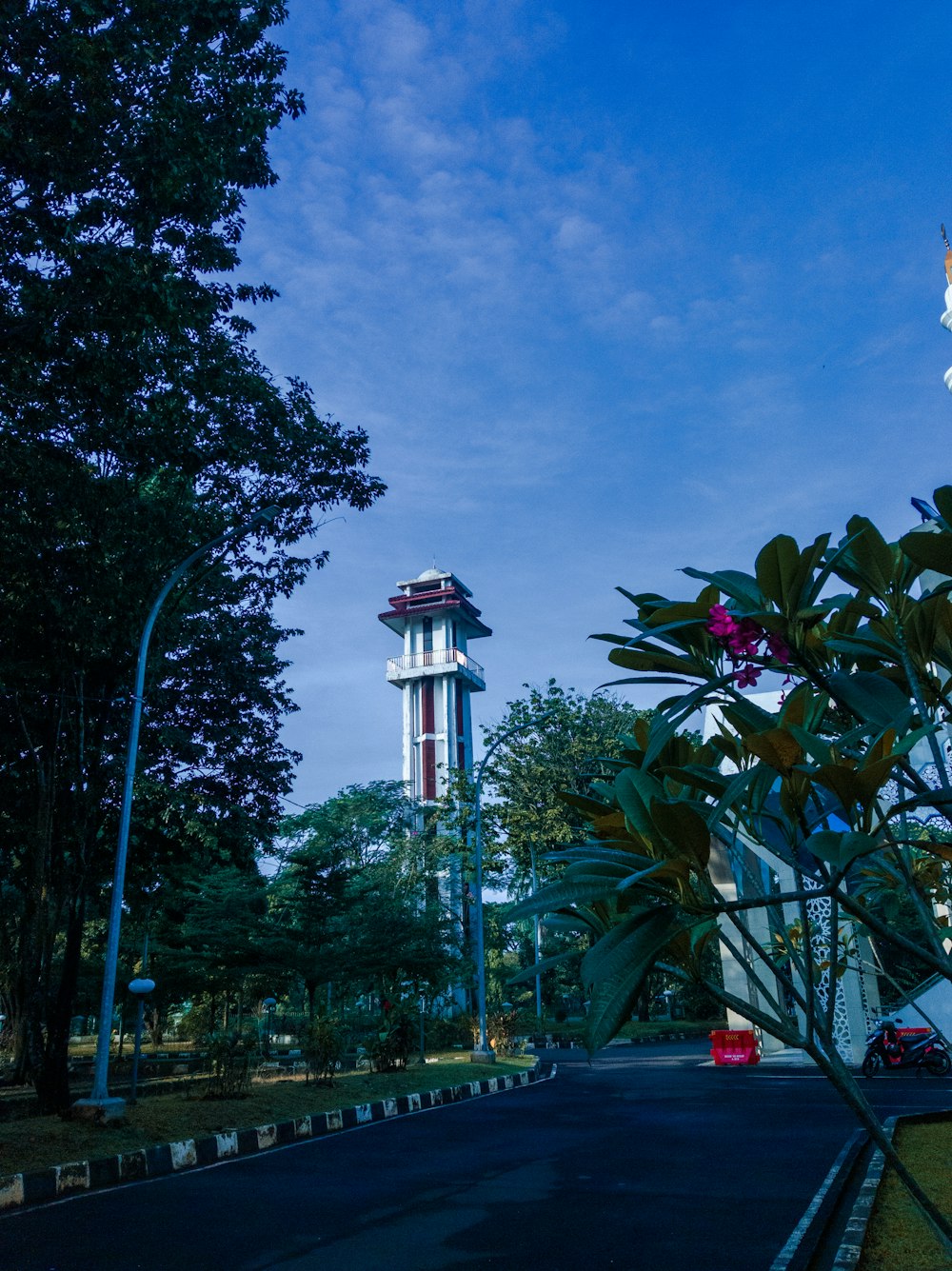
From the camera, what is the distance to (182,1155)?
9016 mm

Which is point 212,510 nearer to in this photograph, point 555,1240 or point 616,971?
point 555,1240

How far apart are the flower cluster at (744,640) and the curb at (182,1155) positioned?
23.0 ft

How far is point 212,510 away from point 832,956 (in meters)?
13.4

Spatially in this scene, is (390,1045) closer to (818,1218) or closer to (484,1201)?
(484,1201)

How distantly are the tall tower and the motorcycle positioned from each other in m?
29.0

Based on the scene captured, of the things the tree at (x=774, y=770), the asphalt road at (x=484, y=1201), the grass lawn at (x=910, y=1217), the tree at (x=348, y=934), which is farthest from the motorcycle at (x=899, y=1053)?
the tree at (x=774, y=770)

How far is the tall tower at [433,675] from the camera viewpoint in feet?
156

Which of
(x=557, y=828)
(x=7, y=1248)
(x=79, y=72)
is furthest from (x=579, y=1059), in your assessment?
(x=79, y=72)

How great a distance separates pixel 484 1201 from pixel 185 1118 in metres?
5.53

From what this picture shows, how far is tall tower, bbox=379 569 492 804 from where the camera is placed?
156 ft

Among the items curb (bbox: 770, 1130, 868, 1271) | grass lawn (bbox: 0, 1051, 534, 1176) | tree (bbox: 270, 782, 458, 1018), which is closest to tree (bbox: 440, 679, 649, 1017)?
tree (bbox: 270, 782, 458, 1018)

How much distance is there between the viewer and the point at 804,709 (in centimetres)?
290

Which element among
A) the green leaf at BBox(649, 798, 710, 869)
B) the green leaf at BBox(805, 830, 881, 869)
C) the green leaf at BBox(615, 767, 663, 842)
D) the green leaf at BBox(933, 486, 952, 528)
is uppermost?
the green leaf at BBox(933, 486, 952, 528)

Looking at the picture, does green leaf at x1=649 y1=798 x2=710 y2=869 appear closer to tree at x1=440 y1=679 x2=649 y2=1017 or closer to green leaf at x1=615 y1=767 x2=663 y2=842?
green leaf at x1=615 y1=767 x2=663 y2=842
